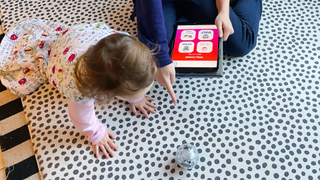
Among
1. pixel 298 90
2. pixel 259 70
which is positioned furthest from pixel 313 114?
pixel 259 70

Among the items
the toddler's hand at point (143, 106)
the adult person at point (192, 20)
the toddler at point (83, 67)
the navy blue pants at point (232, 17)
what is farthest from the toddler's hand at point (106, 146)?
the navy blue pants at point (232, 17)

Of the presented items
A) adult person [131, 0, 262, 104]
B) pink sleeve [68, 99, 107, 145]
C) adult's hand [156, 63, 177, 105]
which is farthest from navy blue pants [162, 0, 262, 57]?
pink sleeve [68, 99, 107, 145]

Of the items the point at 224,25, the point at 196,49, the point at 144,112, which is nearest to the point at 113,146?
the point at 144,112

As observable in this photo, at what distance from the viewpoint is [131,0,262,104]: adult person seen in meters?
0.69

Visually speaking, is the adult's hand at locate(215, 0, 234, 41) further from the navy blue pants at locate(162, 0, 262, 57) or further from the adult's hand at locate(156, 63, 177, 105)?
the adult's hand at locate(156, 63, 177, 105)

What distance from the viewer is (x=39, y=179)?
2.38ft

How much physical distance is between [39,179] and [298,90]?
2.73ft

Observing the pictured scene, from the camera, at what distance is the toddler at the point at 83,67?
1.56ft

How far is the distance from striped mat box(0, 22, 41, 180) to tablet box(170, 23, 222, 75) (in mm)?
517

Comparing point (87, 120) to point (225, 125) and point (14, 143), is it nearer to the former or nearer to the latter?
point (14, 143)

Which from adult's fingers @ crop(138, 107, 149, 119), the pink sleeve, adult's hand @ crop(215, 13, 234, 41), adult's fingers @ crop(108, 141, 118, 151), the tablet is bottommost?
adult's fingers @ crop(108, 141, 118, 151)

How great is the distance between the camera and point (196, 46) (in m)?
0.79

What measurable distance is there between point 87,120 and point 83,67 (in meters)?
0.22

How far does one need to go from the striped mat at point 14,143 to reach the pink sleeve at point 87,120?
0.19 meters
